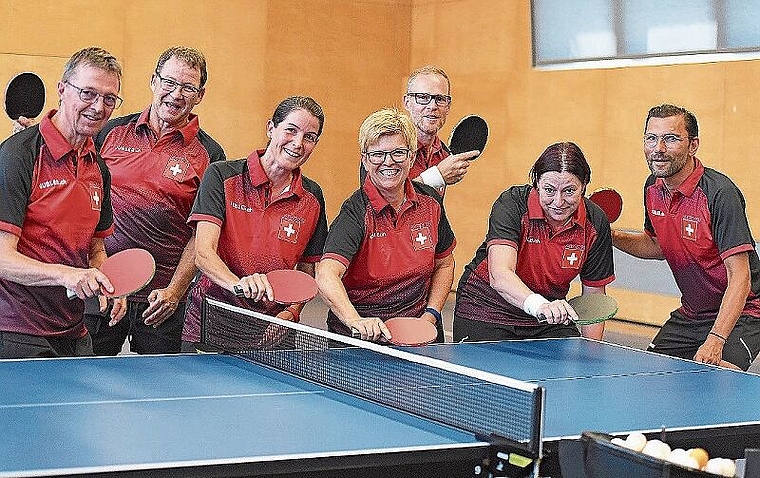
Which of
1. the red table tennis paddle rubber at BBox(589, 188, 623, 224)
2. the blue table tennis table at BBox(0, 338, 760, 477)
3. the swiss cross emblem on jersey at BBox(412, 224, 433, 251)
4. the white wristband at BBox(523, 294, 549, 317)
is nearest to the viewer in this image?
the blue table tennis table at BBox(0, 338, 760, 477)

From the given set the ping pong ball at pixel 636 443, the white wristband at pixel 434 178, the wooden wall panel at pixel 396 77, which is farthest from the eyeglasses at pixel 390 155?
the wooden wall panel at pixel 396 77

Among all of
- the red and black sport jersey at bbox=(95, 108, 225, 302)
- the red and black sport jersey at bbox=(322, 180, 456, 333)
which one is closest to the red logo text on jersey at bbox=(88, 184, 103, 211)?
→ the red and black sport jersey at bbox=(95, 108, 225, 302)

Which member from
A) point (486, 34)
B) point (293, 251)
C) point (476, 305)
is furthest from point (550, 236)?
point (486, 34)

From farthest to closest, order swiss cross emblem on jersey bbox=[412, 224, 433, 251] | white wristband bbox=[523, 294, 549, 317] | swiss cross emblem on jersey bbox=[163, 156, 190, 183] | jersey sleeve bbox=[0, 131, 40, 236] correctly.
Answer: swiss cross emblem on jersey bbox=[163, 156, 190, 183] → swiss cross emblem on jersey bbox=[412, 224, 433, 251] → white wristband bbox=[523, 294, 549, 317] → jersey sleeve bbox=[0, 131, 40, 236]

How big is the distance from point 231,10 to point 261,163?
6.97m

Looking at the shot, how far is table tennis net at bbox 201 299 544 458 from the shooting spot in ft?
→ 10.3

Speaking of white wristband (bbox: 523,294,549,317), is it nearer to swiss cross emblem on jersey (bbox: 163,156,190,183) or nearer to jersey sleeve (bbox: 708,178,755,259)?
jersey sleeve (bbox: 708,178,755,259)

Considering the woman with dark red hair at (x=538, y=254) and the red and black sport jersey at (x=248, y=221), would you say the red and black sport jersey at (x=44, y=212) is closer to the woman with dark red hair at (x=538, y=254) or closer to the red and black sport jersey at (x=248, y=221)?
the red and black sport jersey at (x=248, y=221)

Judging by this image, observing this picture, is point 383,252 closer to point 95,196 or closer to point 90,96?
point 95,196

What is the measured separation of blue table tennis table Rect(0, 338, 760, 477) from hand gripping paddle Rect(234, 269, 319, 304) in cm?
29

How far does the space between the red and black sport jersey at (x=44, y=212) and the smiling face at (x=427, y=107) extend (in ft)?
6.81

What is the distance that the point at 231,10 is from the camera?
1149 centimetres

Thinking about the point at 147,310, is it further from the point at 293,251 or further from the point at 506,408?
the point at 506,408

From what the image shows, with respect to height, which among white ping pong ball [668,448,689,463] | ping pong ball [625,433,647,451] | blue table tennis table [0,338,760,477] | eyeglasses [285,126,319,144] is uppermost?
eyeglasses [285,126,319,144]
